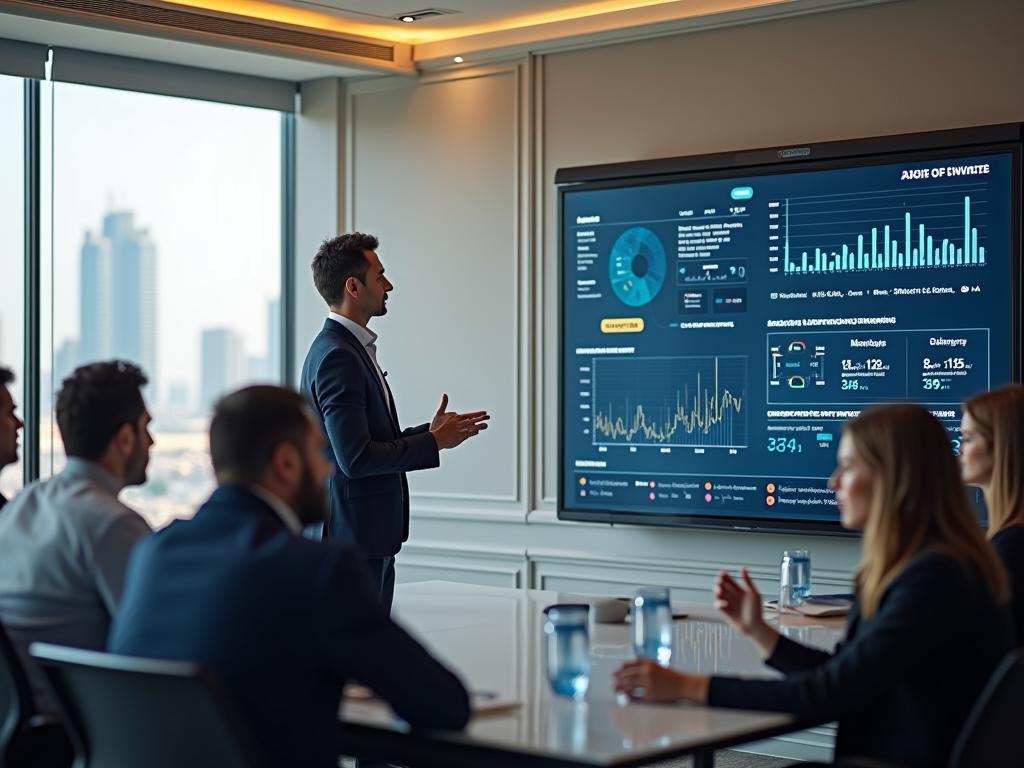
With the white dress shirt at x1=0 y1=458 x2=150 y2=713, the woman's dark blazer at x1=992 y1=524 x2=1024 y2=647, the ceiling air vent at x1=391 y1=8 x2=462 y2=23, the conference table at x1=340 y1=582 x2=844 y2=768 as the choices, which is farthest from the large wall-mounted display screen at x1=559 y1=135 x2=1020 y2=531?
the white dress shirt at x1=0 y1=458 x2=150 y2=713

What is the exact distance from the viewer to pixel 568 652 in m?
2.40

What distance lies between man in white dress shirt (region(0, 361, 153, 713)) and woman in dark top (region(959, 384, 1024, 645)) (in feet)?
5.69

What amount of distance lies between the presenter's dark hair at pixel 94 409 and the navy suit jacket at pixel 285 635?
2.38 feet

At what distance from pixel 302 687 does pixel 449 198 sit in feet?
13.9

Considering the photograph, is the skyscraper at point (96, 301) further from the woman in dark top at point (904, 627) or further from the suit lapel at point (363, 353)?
the woman in dark top at point (904, 627)

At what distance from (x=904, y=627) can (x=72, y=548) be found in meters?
1.52

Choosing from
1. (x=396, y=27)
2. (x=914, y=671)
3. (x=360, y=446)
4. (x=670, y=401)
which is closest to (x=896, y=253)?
(x=670, y=401)

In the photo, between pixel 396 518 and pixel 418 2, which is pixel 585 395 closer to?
pixel 396 518

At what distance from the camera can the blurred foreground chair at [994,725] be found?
2.16 m

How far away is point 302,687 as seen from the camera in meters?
2.03

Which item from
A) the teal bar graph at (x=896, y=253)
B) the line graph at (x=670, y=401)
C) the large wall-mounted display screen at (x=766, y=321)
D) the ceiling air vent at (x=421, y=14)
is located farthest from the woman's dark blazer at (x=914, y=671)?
the ceiling air vent at (x=421, y=14)

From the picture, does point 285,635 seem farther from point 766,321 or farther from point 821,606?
point 766,321

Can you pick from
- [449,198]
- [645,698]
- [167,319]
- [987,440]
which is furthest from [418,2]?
[645,698]

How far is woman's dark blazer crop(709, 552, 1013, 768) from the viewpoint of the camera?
7.54 ft
